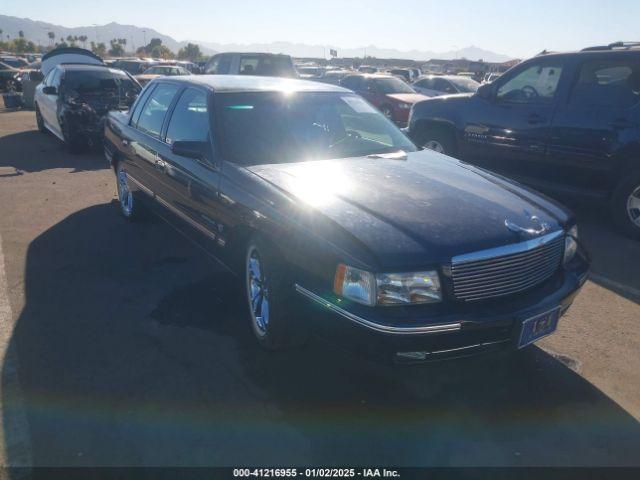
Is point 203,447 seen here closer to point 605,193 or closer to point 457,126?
point 605,193

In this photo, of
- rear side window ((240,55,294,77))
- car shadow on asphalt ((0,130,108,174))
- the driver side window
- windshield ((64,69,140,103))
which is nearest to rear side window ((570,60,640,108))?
the driver side window

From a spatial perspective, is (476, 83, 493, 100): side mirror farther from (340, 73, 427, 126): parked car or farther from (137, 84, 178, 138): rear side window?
(340, 73, 427, 126): parked car

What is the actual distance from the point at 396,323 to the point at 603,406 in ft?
4.76

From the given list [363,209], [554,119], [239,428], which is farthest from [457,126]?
[239,428]

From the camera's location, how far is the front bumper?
8.00 ft

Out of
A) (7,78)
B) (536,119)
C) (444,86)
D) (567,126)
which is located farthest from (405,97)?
(7,78)

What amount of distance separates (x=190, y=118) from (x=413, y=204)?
6.97 feet

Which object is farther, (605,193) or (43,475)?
(605,193)

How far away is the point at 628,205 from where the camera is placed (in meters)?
5.54

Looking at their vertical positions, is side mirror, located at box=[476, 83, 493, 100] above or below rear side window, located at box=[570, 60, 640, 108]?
below

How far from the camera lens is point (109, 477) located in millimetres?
2312

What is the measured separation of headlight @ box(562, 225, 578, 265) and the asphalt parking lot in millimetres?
680

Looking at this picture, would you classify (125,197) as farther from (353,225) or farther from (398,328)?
(398,328)

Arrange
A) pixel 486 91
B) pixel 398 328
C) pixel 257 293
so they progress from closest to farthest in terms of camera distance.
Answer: pixel 398 328, pixel 257 293, pixel 486 91
